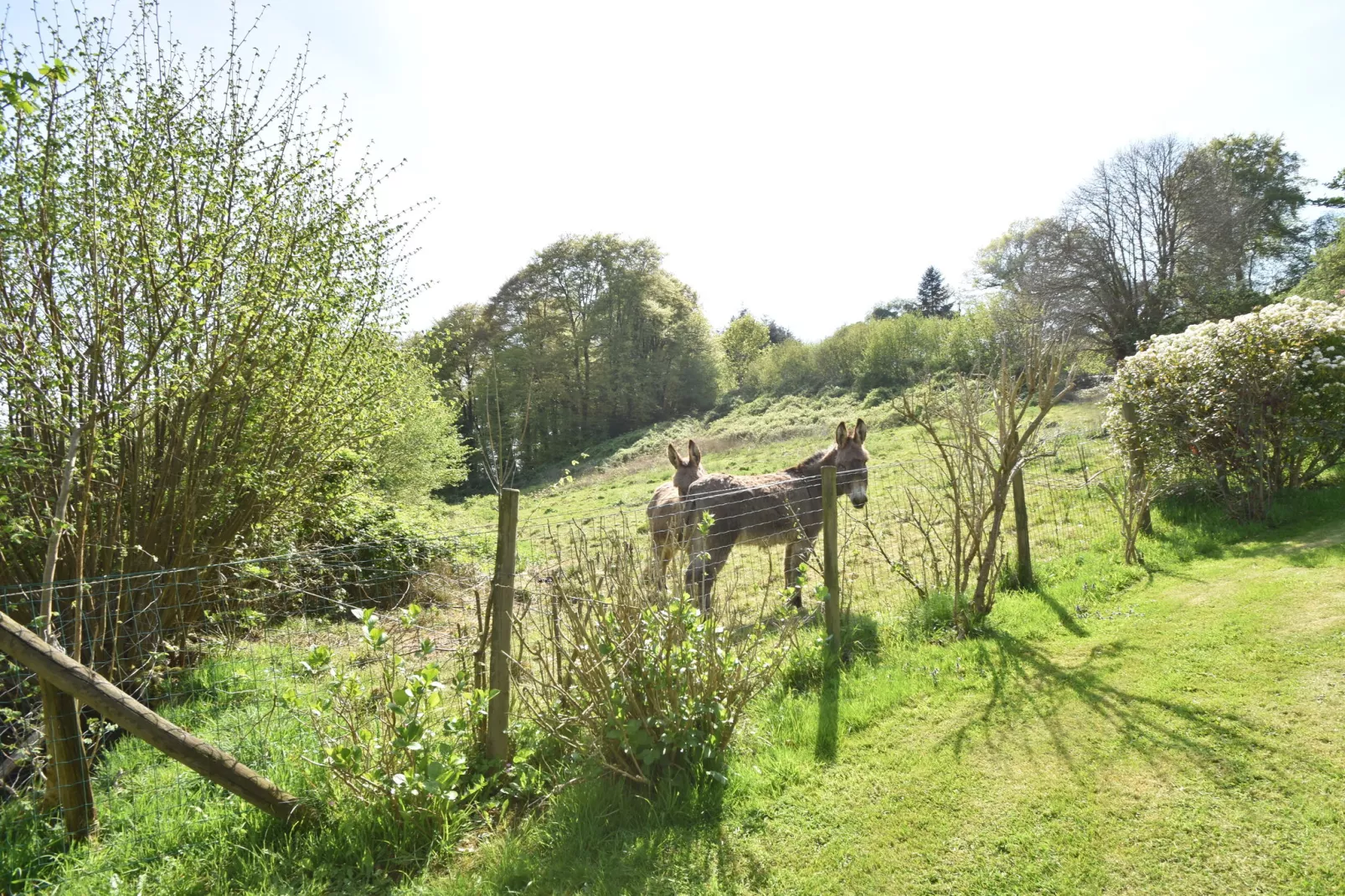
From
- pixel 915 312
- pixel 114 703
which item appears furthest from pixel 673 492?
pixel 915 312

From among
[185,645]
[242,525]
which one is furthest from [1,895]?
[242,525]

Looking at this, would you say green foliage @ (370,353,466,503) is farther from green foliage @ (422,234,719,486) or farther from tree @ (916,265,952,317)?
tree @ (916,265,952,317)

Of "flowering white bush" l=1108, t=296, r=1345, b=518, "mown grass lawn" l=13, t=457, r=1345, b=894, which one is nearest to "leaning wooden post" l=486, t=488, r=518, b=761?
"mown grass lawn" l=13, t=457, r=1345, b=894

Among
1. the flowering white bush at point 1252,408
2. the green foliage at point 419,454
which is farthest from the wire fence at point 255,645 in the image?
the green foliage at point 419,454

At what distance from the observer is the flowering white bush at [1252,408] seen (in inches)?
310

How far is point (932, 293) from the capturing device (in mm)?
64250

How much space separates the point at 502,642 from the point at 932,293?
68109 mm

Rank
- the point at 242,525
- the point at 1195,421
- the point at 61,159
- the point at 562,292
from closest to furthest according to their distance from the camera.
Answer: the point at 61,159
the point at 242,525
the point at 1195,421
the point at 562,292

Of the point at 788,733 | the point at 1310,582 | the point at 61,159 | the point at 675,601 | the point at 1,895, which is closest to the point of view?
the point at 1,895

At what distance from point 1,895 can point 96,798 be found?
923mm

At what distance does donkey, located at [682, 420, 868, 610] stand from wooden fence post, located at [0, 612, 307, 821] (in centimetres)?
439

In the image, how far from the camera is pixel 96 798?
3.98m

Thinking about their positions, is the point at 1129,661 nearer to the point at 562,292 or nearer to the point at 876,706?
the point at 876,706

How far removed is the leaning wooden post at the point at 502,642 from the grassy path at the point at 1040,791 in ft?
2.05
